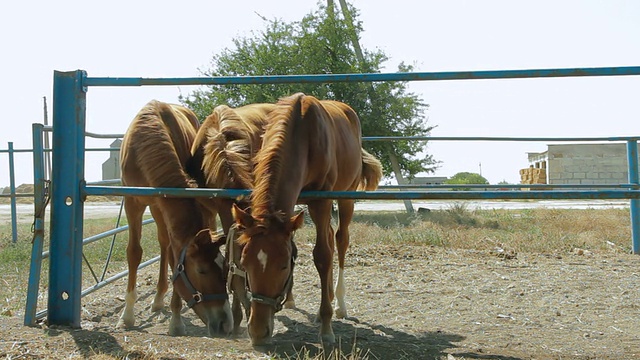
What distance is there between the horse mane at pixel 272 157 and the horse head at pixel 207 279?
1.77ft

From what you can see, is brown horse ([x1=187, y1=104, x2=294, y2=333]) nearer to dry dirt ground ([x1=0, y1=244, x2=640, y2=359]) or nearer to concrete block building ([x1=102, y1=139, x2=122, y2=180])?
dry dirt ground ([x1=0, y1=244, x2=640, y2=359])

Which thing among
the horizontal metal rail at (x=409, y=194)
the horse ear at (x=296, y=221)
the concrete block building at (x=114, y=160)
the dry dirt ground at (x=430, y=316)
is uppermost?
the concrete block building at (x=114, y=160)

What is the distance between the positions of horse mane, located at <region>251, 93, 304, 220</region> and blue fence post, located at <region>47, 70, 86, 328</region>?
1.07m

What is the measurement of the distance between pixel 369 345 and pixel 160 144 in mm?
2057

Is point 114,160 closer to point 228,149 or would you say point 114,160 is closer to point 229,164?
point 228,149

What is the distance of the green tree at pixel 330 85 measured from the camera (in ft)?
55.1

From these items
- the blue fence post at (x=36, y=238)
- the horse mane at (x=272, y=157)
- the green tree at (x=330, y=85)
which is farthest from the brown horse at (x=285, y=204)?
the green tree at (x=330, y=85)

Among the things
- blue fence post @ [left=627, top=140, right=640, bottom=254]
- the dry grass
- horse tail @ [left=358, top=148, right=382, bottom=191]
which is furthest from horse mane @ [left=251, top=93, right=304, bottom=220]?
blue fence post @ [left=627, top=140, right=640, bottom=254]

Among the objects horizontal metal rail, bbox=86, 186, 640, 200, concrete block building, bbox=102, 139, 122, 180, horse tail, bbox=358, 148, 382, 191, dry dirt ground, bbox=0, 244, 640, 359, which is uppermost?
concrete block building, bbox=102, 139, 122, 180

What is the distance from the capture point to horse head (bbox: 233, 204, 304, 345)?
3234mm

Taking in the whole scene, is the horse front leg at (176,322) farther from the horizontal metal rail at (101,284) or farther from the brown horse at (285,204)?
the brown horse at (285,204)

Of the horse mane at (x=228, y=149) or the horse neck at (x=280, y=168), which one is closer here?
the horse neck at (x=280, y=168)

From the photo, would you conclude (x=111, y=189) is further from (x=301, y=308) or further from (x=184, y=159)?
(x=301, y=308)

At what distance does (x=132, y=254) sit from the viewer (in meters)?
5.17
